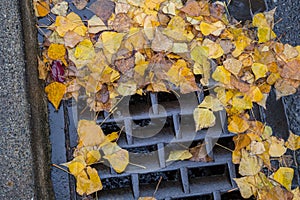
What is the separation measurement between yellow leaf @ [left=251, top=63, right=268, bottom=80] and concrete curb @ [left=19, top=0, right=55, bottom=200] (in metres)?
0.95

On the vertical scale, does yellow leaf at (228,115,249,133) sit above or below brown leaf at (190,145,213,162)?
above

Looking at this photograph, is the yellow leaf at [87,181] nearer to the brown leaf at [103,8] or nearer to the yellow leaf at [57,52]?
the yellow leaf at [57,52]

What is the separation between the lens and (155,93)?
6.83 ft

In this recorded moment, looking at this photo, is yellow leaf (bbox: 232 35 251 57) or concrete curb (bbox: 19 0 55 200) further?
yellow leaf (bbox: 232 35 251 57)

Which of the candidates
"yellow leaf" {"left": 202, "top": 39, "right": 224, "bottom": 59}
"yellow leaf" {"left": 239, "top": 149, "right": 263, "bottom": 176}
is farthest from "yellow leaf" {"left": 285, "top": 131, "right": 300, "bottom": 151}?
"yellow leaf" {"left": 202, "top": 39, "right": 224, "bottom": 59}

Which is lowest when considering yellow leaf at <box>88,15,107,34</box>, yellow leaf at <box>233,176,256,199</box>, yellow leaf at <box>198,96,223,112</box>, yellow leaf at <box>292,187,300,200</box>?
yellow leaf at <box>292,187,300,200</box>

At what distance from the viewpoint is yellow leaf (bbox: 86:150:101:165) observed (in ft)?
6.57

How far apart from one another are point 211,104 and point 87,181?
25.2 inches

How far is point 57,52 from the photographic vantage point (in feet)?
6.78

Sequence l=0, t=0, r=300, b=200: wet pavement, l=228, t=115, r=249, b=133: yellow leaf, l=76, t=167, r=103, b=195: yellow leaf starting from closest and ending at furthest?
l=0, t=0, r=300, b=200: wet pavement, l=76, t=167, r=103, b=195: yellow leaf, l=228, t=115, r=249, b=133: yellow leaf

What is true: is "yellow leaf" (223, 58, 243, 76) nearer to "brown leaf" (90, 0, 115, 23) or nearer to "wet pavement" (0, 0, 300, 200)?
"brown leaf" (90, 0, 115, 23)

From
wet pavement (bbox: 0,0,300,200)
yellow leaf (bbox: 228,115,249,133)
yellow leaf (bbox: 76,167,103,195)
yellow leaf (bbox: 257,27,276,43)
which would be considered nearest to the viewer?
wet pavement (bbox: 0,0,300,200)

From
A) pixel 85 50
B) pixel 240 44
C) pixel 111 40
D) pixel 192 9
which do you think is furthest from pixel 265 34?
pixel 85 50

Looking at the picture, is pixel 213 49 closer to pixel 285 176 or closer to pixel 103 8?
pixel 103 8
